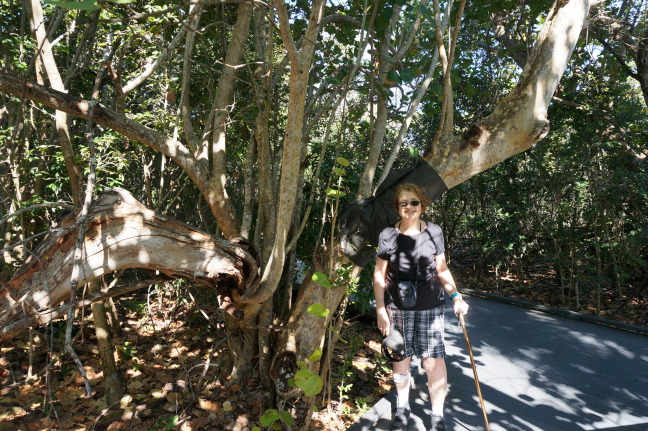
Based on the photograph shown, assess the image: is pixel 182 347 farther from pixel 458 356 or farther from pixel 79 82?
pixel 79 82

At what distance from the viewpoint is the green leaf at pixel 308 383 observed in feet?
6.91

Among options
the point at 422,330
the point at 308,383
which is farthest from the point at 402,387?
the point at 308,383

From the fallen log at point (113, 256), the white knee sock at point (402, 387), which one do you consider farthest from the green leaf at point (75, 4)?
the white knee sock at point (402, 387)

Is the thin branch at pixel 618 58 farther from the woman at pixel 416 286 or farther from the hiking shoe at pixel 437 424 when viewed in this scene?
the hiking shoe at pixel 437 424

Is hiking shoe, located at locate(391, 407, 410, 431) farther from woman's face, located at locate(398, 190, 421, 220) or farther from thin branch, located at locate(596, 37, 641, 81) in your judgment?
thin branch, located at locate(596, 37, 641, 81)

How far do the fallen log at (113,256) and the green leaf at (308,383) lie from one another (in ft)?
2.57

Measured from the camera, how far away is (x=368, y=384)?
3.64m

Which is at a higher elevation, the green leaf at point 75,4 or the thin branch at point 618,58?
the thin branch at point 618,58

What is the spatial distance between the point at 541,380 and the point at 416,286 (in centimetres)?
197

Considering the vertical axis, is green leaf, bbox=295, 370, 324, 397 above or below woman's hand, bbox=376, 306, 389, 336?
below

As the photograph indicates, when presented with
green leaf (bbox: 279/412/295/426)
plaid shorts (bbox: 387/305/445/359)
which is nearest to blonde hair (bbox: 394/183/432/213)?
plaid shorts (bbox: 387/305/445/359)

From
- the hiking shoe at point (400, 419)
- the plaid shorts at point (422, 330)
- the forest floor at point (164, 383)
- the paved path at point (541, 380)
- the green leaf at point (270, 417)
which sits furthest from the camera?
the forest floor at point (164, 383)

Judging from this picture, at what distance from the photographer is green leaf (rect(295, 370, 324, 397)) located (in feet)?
6.91

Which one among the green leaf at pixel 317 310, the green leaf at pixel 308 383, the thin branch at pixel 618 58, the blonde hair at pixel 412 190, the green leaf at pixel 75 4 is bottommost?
the green leaf at pixel 308 383
